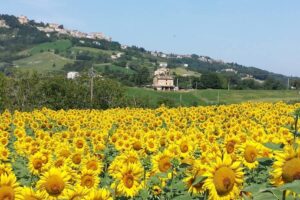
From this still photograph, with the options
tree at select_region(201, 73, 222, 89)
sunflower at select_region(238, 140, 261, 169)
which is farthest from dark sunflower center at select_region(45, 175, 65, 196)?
tree at select_region(201, 73, 222, 89)

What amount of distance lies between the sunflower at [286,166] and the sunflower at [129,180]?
2.32 metres

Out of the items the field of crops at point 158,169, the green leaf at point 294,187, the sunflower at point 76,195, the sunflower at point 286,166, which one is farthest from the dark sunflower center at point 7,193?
the green leaf at point 294,187

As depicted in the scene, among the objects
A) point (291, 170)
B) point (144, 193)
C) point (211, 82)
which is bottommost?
point (144, 193)

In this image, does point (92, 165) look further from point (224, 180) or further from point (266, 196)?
point (266, 196)

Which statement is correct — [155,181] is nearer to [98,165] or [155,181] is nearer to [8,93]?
[98,165]

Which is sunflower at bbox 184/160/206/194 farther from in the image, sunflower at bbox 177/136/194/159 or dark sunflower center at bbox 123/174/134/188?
sunflower at bbox 177/136/194/159

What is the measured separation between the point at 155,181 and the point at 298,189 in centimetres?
359

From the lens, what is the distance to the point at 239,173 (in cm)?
337

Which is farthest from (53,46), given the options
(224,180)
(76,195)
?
(224,180)

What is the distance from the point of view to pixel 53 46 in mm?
153625

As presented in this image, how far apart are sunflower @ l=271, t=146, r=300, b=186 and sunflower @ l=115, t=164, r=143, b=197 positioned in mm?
2315

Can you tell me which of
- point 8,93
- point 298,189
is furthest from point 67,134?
point 8,93

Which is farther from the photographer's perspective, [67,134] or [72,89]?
[72,89]

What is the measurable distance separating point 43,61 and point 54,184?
432ft
